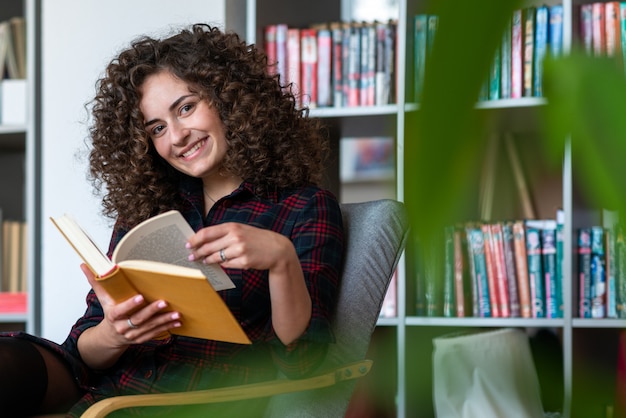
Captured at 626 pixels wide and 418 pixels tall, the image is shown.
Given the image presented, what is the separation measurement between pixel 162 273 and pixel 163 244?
12 centimetres

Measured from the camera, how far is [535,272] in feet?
6.79

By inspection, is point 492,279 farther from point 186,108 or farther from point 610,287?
point 186,108

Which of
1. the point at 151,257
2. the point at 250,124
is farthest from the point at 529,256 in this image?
the point at 151,257

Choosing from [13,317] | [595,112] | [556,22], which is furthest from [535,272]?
[595,112]

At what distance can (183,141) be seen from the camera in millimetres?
1440

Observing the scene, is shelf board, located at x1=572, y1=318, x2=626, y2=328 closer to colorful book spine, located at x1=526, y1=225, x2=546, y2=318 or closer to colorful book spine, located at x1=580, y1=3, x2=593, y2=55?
colorful book spine, located at x1=526, y1=225, x2=546, y2=318

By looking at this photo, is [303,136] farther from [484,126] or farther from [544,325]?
[484,126]

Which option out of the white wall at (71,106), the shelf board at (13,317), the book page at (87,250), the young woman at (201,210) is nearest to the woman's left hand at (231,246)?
the young woman at (201,210)

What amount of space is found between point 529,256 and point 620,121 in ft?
6.67

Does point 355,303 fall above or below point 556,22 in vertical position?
below

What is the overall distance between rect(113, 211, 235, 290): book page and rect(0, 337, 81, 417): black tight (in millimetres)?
247

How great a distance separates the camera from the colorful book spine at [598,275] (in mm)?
2010

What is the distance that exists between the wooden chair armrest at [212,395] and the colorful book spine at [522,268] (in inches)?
36.9

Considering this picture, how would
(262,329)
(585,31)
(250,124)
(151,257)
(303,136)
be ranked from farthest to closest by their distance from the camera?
(585,31)
(303,136)
(250,124)
(262,329)
(151,257)
